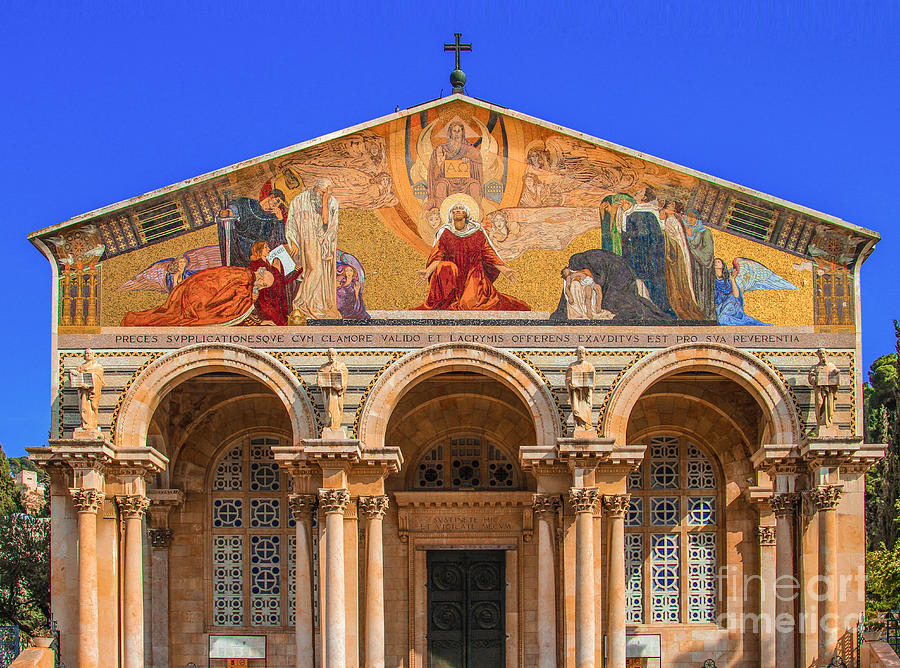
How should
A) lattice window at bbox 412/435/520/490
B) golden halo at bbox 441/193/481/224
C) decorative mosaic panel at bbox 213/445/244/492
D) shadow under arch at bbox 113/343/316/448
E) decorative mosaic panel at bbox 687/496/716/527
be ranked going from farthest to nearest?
lattice window at bbox 412/435/520/490
decorative mosaic panel at bbox 213/445/244/492
decorative mosaic panel at bbox 687/496/716/527
golden halo at bbox 441/193/481/224
shadow under arch at bbox 113/343/316/448

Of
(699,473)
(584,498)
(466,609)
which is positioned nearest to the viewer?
(584,498)

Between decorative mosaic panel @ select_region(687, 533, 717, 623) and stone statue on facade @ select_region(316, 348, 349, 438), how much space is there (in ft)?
28.9

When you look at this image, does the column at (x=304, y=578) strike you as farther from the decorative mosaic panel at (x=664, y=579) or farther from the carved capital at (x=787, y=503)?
the carved capital at (x=787, y=503)

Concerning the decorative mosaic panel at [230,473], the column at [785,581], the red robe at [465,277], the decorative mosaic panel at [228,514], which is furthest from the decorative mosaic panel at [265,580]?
the column at [785,581]

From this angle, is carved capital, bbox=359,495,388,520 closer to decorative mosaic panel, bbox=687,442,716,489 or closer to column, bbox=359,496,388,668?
column, bbox=359,496,388,668

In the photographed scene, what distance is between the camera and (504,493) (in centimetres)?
3111

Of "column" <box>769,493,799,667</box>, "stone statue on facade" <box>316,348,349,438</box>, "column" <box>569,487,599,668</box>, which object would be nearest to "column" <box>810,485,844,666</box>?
"column" <box>769,493,799,667</box>

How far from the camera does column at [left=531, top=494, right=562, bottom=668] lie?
2770cm

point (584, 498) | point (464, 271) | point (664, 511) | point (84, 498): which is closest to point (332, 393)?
point (464, 271)

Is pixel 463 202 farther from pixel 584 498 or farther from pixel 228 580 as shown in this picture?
pixel 228 580

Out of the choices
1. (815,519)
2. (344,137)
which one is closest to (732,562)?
(815,519)

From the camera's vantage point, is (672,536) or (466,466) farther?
(466,466)

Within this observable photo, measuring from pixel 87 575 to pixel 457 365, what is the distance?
26.7 feet

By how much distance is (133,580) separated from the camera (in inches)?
1094
